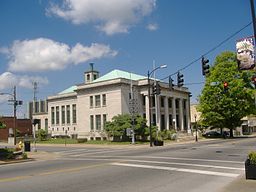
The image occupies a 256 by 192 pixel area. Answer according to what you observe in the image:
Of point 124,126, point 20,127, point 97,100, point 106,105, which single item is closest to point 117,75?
point 97,100

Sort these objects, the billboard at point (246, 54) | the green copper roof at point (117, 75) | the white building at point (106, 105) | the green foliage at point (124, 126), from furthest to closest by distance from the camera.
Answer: the green copper roof at point (117, 75) < the white building at point (106, 105) < the green foliage at point (124, 126) < the billboard at point (246, 54)

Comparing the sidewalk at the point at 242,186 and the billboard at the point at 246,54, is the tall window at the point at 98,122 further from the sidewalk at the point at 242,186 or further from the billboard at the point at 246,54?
the sidewalk at the point at 242,186

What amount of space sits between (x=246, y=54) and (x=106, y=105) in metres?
52.6

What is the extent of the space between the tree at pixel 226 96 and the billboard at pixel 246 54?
46131 millimetres

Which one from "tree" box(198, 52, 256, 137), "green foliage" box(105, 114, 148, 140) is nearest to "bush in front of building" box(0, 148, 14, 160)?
"green foliage" box(105, 114, 148, 140)

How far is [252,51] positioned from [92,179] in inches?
303

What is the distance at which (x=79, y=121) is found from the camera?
7181 centimetres

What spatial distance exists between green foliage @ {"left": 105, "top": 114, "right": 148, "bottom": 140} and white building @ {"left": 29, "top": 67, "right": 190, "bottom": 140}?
493 centimetres

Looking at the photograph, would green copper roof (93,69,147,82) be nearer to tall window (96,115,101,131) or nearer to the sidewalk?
tall window (96,115,101,131)

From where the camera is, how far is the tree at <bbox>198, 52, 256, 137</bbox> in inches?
2391

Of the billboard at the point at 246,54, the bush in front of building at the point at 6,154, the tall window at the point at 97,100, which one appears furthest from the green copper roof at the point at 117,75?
the billboard at the point at 246,54

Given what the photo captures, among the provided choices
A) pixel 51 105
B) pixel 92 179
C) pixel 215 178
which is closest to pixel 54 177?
pixel 92 179

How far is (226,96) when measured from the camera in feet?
200

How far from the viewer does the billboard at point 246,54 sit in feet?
47.2
